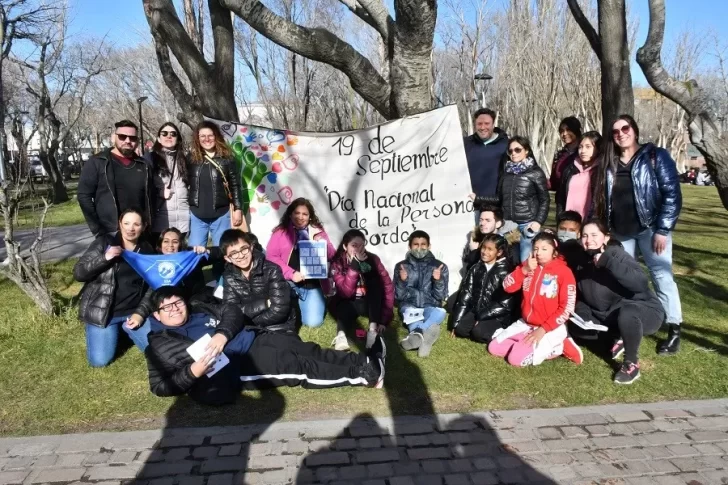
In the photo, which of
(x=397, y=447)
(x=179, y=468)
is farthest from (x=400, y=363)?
(x=179, y=468)

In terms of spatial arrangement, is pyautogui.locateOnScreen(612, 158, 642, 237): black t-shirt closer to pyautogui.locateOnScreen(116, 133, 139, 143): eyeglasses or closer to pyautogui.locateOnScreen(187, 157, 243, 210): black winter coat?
pyautogui.locateOnScreen(187, 157, 243, 210): black winter coat

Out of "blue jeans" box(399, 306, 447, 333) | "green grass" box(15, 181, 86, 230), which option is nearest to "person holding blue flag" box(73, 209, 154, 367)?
"blue jeans" box(399, 306, 447, 333)

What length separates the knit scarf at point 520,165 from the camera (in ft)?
17.5

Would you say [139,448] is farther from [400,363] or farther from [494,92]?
[494,92]

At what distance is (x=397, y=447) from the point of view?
10.4 feet

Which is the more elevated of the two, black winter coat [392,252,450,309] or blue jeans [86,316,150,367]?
black winter coat [392,252,450,309]

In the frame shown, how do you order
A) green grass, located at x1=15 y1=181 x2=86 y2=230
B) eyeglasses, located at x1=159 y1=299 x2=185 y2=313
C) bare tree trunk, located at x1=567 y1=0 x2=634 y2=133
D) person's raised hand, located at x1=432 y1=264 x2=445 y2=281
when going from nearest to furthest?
eyeglasses, located at x1=159 y1=299 x2=185 y2=313 < person's raised hand, located at x1=432 y1=264 x2=445 y2=281 < bare tree trunk, located at x1=567 y1=0 x2=634 y2=133 < green grass, located at x1=15 y1=181 x2=86 y2=230

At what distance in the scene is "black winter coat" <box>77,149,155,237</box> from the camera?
15.8ft

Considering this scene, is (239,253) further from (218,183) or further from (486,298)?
(486,298)

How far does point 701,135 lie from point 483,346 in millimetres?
3644

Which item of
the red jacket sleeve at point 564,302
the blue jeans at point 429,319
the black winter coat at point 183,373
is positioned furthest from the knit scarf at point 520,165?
the black winter coat at point 183,373

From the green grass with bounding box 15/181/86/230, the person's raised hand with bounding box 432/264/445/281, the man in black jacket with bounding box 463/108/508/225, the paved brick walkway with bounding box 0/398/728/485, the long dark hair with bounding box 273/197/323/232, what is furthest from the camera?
the green grass with bounding box 15/181/86/230

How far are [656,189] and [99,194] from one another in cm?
473

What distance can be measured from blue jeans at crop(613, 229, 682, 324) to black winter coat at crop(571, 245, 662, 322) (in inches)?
6.6
